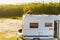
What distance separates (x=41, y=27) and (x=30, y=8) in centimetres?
1798

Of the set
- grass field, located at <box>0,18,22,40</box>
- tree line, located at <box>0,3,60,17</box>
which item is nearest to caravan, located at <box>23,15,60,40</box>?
grass field, located at <box>0,18,22,40</box>

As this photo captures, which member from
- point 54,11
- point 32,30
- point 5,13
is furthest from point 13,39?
point 5,13

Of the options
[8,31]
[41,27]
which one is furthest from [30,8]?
[41,27]

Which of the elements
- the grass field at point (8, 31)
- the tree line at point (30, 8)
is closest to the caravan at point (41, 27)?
the grass field at point (8, 31)

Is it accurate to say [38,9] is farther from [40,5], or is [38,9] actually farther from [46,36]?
[46,36]

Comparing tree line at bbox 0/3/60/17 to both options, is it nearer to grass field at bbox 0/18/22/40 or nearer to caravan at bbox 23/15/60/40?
grass field at bbox 0/18/22/40

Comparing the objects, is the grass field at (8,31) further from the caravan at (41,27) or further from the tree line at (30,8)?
the tree line at (30,8)

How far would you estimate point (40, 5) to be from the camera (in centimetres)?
2847

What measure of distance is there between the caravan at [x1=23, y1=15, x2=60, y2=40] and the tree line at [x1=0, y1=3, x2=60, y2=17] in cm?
1668

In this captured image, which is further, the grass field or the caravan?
the grass field

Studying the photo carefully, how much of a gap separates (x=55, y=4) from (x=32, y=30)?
1808 cm

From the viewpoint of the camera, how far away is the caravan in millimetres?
10562

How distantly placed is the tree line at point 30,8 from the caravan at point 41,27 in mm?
16676

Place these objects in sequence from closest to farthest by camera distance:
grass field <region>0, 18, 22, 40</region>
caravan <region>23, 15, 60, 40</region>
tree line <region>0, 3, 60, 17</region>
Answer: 1. caravan <region>23, 15, 60, 40</region>
2. grass field <region>0, 18, 22, 40</region>
3. tree line <region>0, 3, 60, 17</region>
